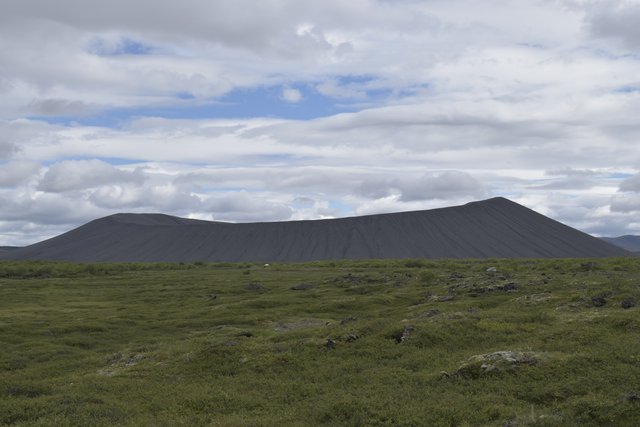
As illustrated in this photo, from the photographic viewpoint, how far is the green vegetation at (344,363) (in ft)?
62.6

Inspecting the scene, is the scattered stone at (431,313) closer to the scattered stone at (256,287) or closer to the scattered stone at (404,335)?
the scattered stone at (404,335)

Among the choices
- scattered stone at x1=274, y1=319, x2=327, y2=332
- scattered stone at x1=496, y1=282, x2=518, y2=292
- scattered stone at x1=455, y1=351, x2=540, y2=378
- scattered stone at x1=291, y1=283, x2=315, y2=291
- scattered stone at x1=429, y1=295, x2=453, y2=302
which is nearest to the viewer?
scattered stone at x1=455, y1=351, x2=540, y2=378

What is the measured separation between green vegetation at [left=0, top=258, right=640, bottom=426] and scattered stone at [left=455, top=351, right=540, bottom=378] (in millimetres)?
70

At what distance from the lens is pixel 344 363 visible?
26297 millimetres

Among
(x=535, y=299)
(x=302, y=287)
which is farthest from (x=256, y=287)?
(x=535, y=299)

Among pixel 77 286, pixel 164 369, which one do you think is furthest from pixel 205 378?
pixel 77 286

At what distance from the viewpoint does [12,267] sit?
107 metres

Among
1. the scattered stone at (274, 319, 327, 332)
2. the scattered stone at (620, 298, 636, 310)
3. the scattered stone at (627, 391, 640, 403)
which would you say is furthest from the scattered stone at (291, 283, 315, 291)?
the scattered stone at (627, 391, 640, 403)

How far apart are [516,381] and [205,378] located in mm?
13331

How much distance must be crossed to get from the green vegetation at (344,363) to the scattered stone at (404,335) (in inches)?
4.2

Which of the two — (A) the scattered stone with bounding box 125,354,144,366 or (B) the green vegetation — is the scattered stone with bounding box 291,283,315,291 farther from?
(A) the scattered stone with bounding box 125,354,144,366

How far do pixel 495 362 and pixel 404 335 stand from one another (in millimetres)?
7042

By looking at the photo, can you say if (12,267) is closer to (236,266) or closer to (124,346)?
(236,266)

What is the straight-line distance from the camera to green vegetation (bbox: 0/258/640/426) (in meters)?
19.1
